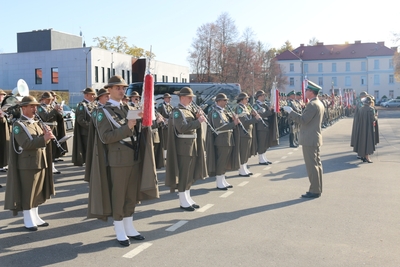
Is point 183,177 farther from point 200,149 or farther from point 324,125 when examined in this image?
point 324,125

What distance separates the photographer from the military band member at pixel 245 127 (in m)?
9.88

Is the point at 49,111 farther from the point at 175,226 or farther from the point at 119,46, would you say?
the point at 119,46

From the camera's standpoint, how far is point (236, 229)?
595cm

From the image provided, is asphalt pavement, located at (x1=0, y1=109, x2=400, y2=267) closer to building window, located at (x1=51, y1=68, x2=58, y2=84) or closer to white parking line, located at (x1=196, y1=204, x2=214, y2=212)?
white parking line, located at (x1=196, y1=204, x2=214, y2=212)

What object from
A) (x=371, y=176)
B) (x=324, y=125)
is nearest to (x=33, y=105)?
(x=371, y=176)

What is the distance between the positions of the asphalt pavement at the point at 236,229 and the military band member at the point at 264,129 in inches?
103

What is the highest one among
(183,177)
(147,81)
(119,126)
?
(147,81)

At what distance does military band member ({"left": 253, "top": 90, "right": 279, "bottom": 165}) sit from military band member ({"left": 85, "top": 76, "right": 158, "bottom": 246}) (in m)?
6.73

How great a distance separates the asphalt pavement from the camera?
486 cm

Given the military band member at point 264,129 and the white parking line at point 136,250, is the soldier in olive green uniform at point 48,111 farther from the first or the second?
the white parking line at point 136,250

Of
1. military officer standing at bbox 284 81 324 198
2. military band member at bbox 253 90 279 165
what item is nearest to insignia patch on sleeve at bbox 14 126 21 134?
military officer standing at bbox 284 81 324 198

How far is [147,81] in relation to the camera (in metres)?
5.03

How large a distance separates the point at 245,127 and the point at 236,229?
4.34m

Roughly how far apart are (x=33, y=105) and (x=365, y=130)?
385 inches
